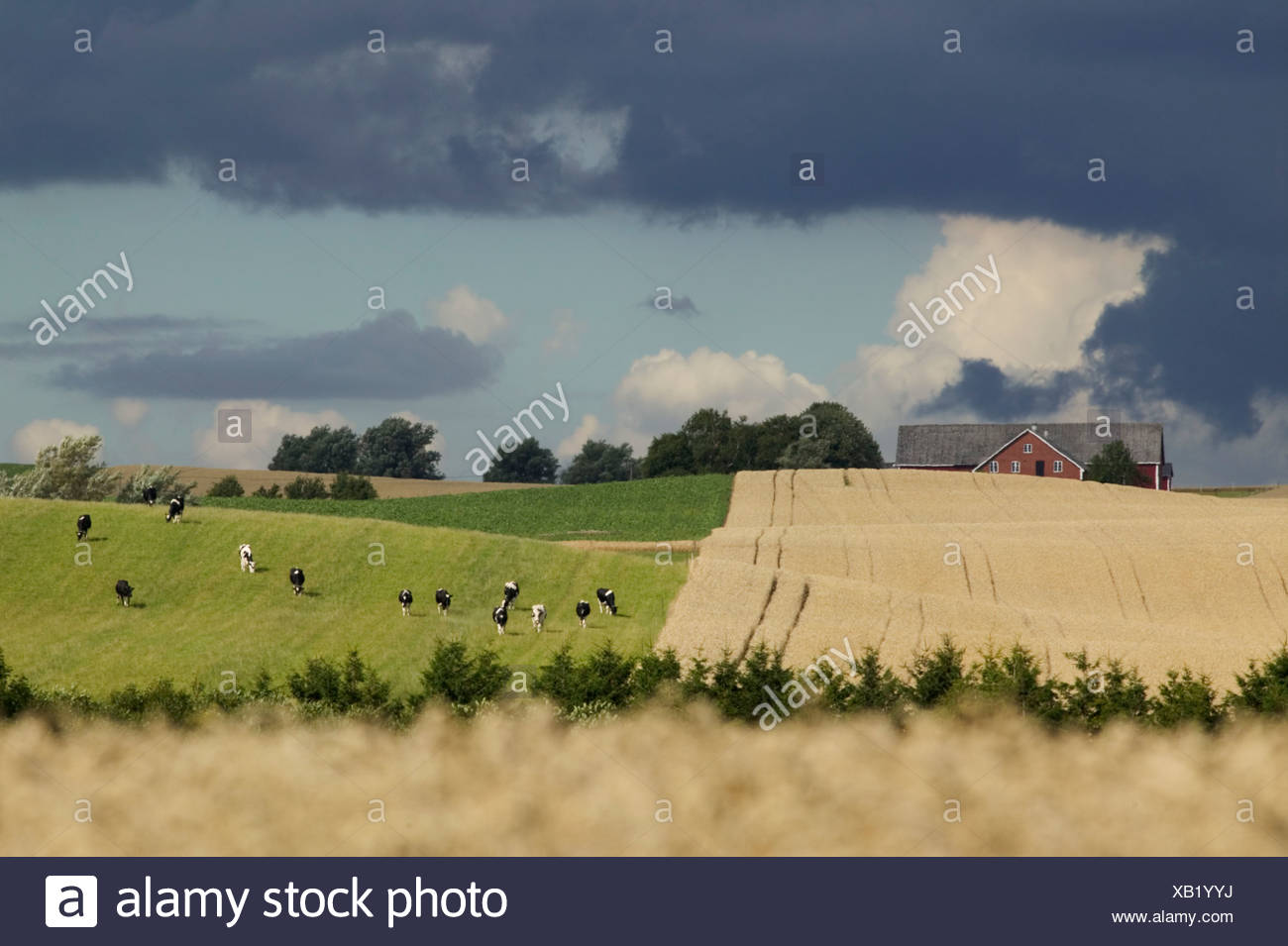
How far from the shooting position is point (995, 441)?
149 meters

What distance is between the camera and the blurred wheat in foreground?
22.2m

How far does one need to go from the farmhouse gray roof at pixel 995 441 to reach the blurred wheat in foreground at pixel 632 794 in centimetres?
12183

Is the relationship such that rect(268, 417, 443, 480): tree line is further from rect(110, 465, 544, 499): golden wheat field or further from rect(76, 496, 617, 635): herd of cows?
rect(76, 496, 617, 635): herd of cows

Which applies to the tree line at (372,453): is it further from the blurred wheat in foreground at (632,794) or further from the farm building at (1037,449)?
the blurred wheat in foreground at (632,794)

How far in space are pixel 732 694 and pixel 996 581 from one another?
3793 centimetres

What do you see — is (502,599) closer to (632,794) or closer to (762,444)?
(632,794)

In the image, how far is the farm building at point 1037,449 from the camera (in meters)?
145

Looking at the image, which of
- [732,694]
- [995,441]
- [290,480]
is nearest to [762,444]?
[995,441]

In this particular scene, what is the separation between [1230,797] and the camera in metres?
25.1

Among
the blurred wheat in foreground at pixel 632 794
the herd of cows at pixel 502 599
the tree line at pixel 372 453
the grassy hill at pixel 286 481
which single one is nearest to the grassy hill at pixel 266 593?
the herd of cows at pixel 502 599

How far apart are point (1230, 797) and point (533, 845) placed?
469 inches

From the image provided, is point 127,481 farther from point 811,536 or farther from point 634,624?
point 634,624

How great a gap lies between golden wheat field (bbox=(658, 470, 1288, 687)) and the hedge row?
17.5ft

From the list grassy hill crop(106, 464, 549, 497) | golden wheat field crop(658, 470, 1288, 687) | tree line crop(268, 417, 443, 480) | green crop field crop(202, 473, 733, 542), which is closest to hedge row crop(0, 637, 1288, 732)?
golden wheat field crop(658, 470, 1288, 687)
